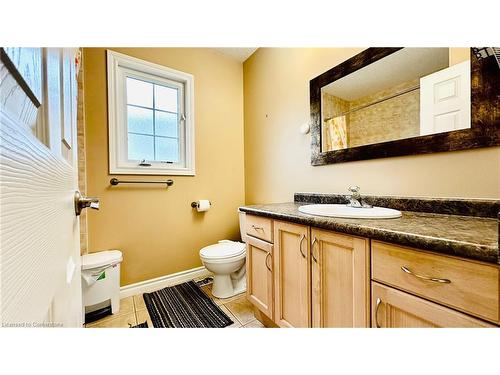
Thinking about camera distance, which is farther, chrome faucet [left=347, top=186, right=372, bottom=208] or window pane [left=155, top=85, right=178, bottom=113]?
window pane [left=155, top=85, right=178, bottom=113]

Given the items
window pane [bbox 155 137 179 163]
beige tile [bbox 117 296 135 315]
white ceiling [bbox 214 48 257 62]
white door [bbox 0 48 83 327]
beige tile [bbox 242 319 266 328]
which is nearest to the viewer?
white door [bbox 0 48 83 327]

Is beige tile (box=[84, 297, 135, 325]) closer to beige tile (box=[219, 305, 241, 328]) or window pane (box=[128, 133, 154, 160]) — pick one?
beige tile (box=[219, 305, 241, 328])

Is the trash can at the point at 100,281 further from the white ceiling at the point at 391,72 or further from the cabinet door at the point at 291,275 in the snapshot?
the white ceiling at the point at 391,72

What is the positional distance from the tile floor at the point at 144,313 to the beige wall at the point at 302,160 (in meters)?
0.97

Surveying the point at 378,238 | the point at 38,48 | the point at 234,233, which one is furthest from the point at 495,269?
the point at 234,233

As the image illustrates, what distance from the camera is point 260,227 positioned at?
1.28 meters

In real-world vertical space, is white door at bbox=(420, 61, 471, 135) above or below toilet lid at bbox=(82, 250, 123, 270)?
above

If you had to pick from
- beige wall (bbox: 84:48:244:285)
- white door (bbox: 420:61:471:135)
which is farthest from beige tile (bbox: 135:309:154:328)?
white door (bbox: 420:61:471:135)

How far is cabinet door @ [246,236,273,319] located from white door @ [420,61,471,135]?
1.06 metres

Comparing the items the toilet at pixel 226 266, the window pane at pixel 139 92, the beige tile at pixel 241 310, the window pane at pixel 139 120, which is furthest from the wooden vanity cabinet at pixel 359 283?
the window pane at pixel 139 92

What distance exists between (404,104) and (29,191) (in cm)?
151

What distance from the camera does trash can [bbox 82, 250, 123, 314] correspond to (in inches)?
53.2
